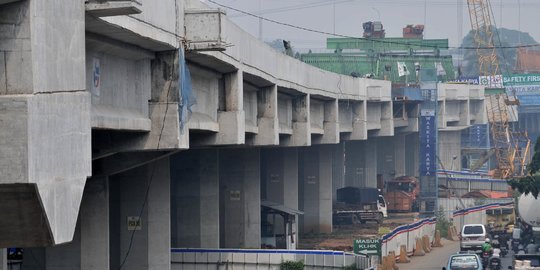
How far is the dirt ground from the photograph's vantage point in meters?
67.8

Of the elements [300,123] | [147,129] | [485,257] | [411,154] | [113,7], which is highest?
[113,7]

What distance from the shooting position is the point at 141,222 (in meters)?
40.3

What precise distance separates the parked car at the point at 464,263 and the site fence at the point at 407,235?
6266mm

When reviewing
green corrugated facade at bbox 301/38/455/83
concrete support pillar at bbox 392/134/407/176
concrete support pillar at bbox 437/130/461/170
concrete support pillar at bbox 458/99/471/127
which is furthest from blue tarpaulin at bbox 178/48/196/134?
concrete support pillar at bbox 437/130/461/170

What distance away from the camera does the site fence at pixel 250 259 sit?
148ft

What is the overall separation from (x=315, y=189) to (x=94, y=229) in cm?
4794

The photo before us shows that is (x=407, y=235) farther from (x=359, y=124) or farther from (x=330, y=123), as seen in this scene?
(x=359, y=124)

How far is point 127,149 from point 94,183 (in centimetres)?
682

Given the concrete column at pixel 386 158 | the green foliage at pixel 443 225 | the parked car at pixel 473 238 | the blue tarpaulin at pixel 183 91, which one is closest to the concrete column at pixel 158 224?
the blue tarpaulin at pixel 183 91

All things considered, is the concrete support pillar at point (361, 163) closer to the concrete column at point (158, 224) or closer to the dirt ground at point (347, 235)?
the dirt ground at point (347, 235)

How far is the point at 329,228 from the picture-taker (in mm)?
81250

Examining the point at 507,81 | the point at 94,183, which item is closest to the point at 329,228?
the point at 94,183

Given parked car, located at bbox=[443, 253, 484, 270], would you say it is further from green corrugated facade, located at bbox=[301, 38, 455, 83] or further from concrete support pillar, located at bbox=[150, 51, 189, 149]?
green corrugated facade, located at bbox=[301, 38, 455, 83]

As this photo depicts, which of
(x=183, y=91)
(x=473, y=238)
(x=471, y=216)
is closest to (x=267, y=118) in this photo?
(x=183, y=91)
